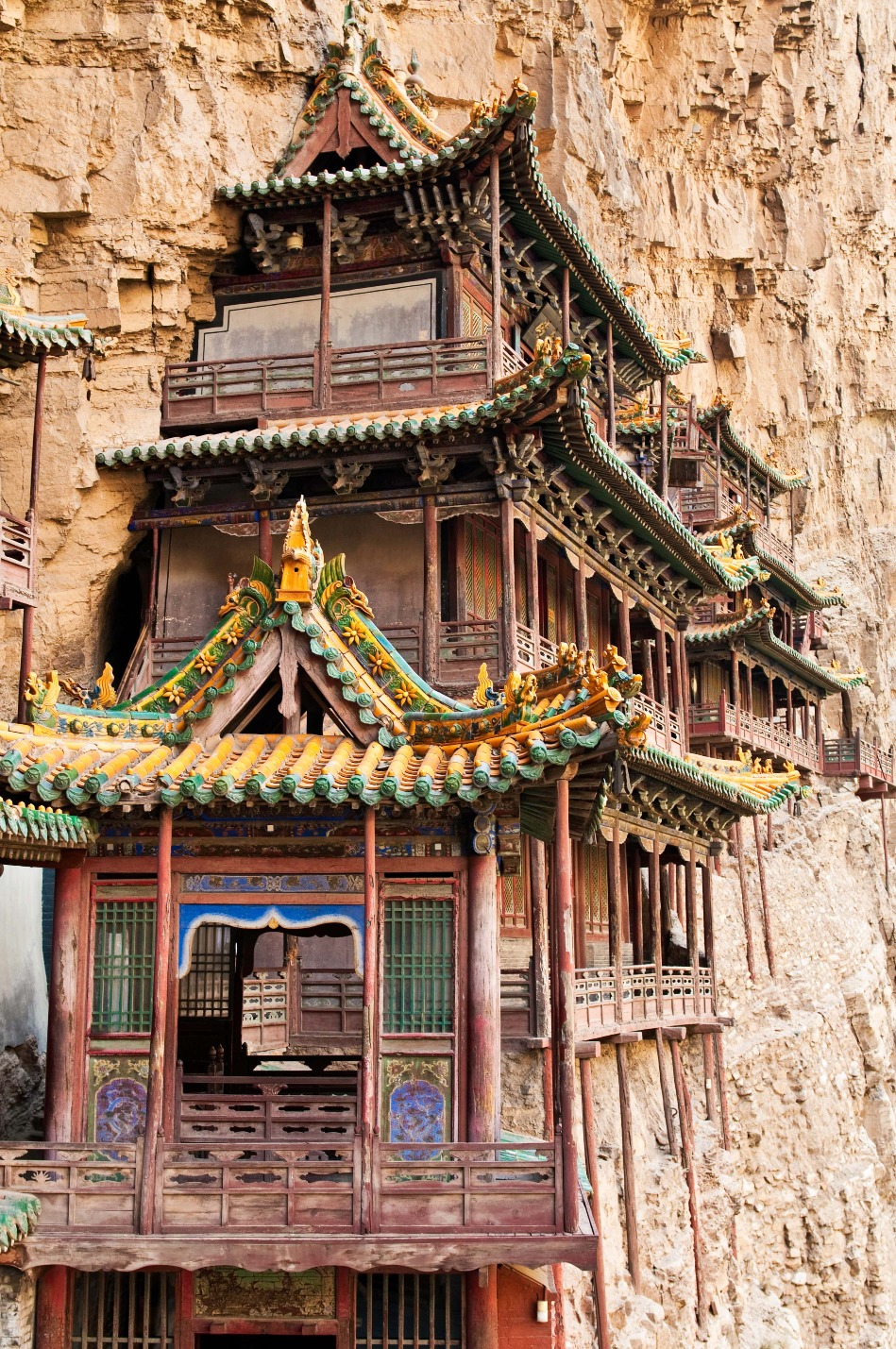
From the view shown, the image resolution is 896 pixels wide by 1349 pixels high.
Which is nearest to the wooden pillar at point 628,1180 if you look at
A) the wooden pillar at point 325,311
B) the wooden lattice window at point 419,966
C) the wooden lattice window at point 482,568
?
the wooden lattice window at point 482,568

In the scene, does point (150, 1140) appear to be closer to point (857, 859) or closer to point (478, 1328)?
point (478, 1328)

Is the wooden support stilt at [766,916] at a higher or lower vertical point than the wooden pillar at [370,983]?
higher

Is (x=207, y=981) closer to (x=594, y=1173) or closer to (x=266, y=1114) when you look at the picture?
(x=594, y=1173)

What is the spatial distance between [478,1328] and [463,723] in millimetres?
4822

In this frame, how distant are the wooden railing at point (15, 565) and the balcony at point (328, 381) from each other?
12.5ft

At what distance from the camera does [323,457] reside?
56.7ft

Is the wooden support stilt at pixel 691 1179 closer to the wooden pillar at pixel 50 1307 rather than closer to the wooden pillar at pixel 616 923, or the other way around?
the wooden pillar at pixel 616 923

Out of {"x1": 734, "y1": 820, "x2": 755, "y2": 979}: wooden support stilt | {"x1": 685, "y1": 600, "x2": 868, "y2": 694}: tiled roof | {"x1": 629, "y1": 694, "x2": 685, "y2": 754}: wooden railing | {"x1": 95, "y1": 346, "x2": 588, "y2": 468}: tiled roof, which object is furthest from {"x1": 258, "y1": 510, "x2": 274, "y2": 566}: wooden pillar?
{"x1": 734, "y1": 820, "x2": 755, "y2": 979}: wooden support stilt

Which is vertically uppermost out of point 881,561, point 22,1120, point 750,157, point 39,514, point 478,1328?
point 750,157

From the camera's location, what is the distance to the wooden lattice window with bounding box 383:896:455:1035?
12.0m

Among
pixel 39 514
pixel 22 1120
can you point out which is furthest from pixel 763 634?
pixel 22 1120

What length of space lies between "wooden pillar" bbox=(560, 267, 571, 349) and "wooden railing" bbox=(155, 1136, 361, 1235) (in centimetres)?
1246

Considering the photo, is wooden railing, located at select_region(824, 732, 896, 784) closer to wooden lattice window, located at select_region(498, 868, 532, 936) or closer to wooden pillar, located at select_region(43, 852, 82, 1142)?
wooden lattice window, located at select_region(498, 868, 532, 936)

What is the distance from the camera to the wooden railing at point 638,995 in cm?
1711
